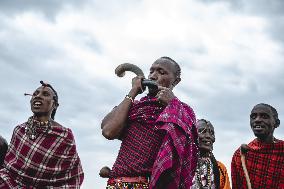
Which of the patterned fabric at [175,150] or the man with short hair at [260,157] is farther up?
the man with short hair at [260,157]

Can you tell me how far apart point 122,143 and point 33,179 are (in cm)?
175

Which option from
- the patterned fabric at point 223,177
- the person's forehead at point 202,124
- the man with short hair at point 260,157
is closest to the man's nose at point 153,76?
Answer: the man with short hair at point 260,157

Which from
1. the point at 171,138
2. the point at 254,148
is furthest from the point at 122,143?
the point at 254,148

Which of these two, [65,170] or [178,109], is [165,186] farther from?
[65,170]

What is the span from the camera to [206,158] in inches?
308

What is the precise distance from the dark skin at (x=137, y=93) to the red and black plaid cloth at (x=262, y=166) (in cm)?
276

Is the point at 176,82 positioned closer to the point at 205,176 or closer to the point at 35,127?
the point at 35,127

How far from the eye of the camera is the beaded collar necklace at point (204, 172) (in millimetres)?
7473

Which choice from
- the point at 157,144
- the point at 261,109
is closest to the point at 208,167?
the point at 261,109

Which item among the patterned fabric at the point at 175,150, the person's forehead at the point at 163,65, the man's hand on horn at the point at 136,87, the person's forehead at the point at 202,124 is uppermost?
the person's forehead at the point at 202,124

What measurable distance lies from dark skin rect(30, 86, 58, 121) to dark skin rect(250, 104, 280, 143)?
120 inches

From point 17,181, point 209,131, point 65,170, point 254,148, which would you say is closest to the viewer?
point 17,181

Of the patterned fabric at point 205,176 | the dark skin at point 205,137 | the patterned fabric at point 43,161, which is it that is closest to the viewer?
the patterned fabric at point 43,161

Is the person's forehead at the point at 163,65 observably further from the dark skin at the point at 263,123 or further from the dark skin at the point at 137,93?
the dark skin at the point at 263,123
